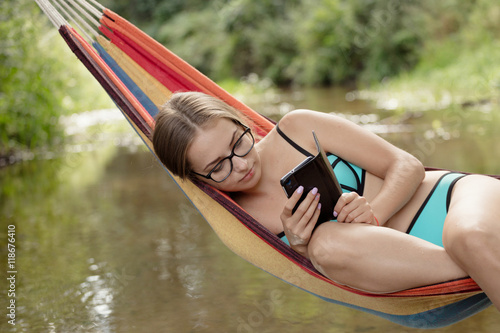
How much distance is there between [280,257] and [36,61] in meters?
5.08

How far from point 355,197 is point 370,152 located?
0.71 ft

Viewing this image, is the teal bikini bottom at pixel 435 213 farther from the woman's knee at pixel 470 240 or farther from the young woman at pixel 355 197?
the woman's knee at pixel 470 240

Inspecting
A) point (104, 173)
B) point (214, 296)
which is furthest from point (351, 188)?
point (104, 173)

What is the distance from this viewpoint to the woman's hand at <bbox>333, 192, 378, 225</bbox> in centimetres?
135

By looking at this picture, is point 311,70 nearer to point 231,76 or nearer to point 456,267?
point 231,76

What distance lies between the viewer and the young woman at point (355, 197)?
1243 millimetres

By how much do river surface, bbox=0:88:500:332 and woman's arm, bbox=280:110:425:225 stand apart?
20.6 inches

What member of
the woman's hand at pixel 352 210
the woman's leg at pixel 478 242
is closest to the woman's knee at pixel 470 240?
the woman's leg at pixel 478 242

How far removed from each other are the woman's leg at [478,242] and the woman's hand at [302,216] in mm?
282

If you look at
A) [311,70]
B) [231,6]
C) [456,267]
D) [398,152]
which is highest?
[231,6]

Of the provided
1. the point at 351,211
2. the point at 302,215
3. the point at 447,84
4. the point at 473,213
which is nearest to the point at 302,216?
the point at 302,215

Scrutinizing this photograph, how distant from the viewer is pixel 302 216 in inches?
54.1

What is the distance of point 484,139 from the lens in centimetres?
499

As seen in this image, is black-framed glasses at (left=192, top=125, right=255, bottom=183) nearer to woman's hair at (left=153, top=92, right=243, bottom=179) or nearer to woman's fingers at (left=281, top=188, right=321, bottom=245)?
woman's hair at (left=153, top=92, right=243, bottom=179)
